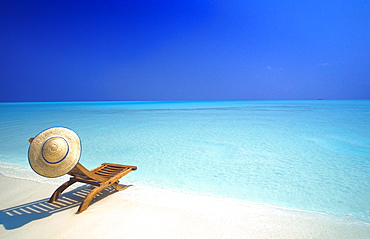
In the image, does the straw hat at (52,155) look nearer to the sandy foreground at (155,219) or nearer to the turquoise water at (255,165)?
the sandy foreground at (155,219)

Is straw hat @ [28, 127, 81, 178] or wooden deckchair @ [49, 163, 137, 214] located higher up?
straw hat @ [28, 127, 81, 178]

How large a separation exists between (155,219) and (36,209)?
1662 mm

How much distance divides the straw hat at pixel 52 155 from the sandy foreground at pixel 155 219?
0.69 meters

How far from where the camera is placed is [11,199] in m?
3.11

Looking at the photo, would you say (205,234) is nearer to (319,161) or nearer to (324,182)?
(324,182)

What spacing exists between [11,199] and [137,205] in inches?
77.9

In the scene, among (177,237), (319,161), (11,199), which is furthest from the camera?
(319,161)

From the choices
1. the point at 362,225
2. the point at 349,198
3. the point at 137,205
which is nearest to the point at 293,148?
the point at 349,198

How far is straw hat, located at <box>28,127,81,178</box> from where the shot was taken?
2293 millimetres

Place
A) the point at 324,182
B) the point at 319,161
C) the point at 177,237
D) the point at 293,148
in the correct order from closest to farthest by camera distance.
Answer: the point at 177,237
the point at 324,182
the point at 319,161
the point at 293,148

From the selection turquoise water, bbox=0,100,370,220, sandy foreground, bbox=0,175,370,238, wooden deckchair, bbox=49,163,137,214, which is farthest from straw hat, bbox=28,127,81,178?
turquoise water, bbox=0,100,370,220

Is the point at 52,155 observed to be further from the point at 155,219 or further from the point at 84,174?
the point at 155,219

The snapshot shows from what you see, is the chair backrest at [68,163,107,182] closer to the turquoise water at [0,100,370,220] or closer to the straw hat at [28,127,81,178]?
the straw hat at [28,127,81,178]

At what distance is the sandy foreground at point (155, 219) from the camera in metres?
2.30
